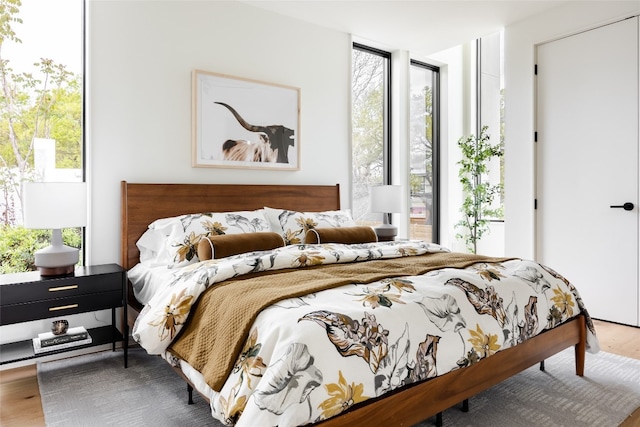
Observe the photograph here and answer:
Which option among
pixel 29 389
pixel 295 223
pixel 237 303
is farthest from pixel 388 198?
pixel 29 389

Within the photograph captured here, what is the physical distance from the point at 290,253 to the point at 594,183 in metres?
2.75

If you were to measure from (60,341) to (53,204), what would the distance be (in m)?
0.76

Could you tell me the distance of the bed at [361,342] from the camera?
1.37 metres

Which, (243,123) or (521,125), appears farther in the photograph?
(521,125)

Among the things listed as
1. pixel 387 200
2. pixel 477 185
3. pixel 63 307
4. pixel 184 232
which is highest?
pixel 477 185

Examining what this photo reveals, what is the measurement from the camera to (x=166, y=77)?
10.5 feet

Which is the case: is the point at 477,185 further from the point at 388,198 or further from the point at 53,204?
the point at 53,204

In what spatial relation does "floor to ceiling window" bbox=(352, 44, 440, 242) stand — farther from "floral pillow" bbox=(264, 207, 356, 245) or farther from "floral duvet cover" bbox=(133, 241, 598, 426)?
"floral duvet cover" bbox=(133, 241, 598, 426)

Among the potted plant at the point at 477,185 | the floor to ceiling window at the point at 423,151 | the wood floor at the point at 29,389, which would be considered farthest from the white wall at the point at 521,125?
the floor to ceiling window at the point at 423,151

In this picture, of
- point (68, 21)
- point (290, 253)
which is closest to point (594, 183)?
point (290, 253)

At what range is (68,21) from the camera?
9.55 feet

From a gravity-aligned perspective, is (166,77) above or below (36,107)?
above

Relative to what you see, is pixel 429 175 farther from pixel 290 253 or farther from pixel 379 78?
pixel 290 253

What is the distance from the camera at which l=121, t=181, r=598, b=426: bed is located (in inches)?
54.0
